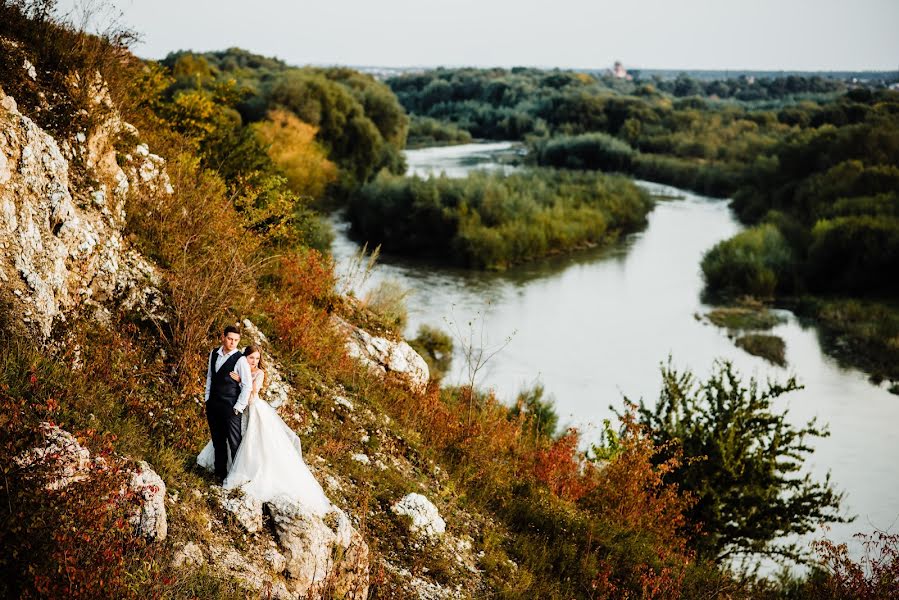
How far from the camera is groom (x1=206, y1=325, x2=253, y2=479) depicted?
6.77 meters

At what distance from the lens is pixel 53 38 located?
975 cm

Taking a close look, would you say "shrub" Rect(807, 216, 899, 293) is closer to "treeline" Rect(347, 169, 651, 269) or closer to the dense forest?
"treeline" Rect(347, 169, 651, 269)

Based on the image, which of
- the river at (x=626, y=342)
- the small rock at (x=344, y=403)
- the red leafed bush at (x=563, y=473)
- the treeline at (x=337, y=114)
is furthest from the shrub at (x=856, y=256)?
the small rock at (x=344, y=403)

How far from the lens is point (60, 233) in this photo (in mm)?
8188

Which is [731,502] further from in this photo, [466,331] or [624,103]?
[624,103]

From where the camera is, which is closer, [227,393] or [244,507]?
[244,507]

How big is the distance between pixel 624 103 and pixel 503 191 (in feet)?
192

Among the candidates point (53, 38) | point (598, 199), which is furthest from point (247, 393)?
point (598, 199)

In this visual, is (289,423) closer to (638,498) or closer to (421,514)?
(421,514)

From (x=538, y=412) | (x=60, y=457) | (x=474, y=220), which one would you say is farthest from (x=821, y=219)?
(x=60, y=457)

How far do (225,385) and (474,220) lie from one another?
33.1 m

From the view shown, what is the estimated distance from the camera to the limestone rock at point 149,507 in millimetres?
5660

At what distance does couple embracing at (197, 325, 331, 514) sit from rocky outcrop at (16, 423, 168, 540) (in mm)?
925

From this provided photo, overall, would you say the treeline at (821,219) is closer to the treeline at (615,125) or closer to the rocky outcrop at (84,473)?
the treeline at (615,125)
